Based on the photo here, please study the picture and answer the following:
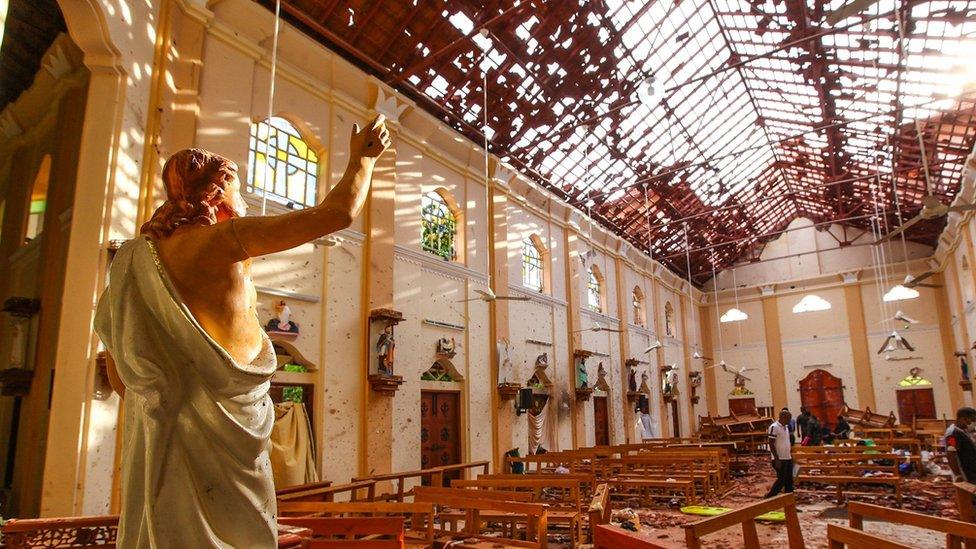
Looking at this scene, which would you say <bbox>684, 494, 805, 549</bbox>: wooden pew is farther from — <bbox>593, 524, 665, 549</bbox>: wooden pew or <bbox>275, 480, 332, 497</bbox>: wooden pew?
<bbox>275, 480, 332, 497</bbox>: wooden pew

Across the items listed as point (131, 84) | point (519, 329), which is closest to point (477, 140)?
point (519, 329)

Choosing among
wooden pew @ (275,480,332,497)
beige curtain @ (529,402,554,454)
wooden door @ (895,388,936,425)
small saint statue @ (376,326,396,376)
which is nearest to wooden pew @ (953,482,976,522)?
wooden pew @ (275,480,332,497)

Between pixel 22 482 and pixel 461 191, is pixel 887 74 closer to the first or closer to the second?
pixel 461 191

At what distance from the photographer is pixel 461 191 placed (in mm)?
14453

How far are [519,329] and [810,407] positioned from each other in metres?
17.7

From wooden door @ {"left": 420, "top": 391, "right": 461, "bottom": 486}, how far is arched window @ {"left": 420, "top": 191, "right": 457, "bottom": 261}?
307cm

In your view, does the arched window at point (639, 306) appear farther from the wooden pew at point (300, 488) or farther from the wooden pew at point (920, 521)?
the wooden pew at point (920, 521)

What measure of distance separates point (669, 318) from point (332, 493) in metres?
20.7

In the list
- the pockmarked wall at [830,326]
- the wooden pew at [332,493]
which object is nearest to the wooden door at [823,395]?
the pockmarked wall at [830,326]

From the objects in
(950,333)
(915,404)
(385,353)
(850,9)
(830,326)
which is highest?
(830,326)

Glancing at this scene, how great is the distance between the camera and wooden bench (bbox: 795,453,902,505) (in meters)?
10.2

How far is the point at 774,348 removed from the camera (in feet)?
91.9

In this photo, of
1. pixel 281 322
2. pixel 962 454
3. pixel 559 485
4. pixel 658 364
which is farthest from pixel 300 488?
pixel 658 364

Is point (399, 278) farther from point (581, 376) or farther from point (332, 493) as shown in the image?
point (581, 376)
